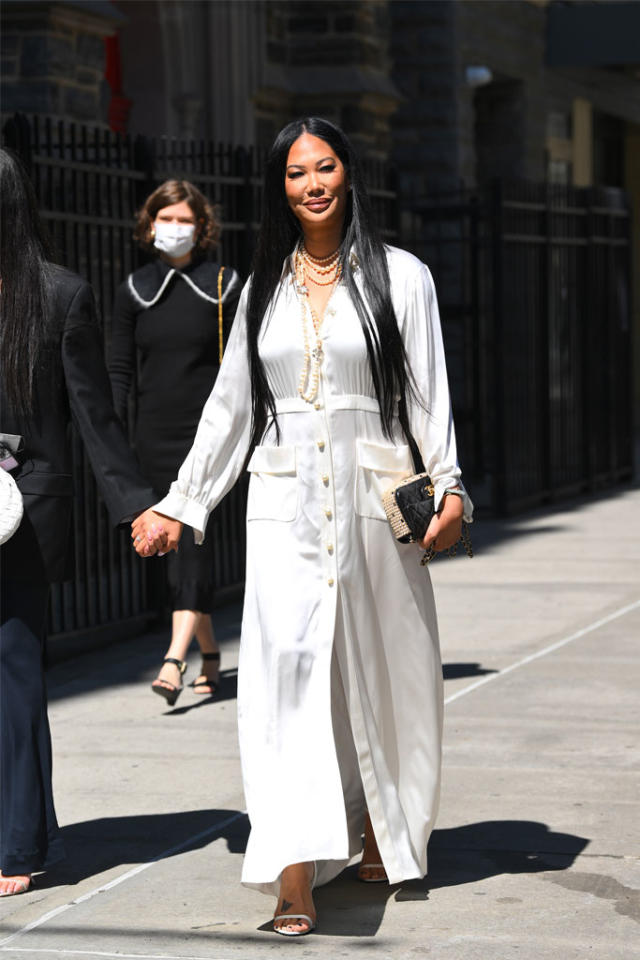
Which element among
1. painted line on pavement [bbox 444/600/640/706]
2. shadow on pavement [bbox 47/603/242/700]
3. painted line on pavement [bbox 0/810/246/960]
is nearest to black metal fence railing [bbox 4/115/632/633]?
shadow on pavement [bbox 47/603/242/700]

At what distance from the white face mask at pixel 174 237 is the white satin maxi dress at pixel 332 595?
2.82 metres

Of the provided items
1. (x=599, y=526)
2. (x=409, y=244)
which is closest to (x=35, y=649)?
(x=599, y=526)

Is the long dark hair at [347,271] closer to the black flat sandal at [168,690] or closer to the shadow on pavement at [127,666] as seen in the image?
the black flat sandal at [168,690]

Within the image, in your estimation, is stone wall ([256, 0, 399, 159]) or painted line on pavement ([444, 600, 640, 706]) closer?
painted line on pavement ([444, 600, 640, 706])

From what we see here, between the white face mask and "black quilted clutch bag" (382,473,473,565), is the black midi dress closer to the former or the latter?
the white face mask

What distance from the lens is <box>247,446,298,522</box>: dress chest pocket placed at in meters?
4.62

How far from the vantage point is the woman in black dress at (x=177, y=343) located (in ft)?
24.7

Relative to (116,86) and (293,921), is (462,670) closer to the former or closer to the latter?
(293,921)

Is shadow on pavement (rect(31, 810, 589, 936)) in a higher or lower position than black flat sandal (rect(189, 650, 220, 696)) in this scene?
lower

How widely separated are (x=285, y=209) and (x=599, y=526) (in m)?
9.01

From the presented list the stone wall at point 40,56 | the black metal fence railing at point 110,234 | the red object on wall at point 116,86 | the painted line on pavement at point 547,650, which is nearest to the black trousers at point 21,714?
the painted line on pavement at point 547,650

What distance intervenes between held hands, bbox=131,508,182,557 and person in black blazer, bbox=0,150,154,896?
59mm

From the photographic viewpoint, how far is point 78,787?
612 centimetres

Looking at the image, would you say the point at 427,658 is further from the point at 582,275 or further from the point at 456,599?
the point at 582,275
